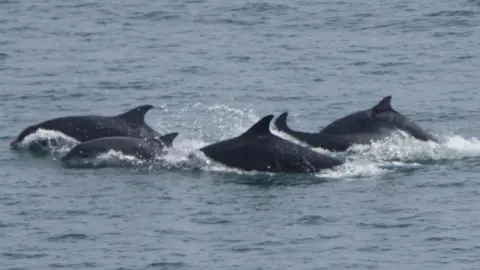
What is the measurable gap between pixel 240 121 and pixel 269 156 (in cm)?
692

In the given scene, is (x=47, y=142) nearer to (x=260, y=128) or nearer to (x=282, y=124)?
(x=282, y=124)

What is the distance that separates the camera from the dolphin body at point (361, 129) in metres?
40.6

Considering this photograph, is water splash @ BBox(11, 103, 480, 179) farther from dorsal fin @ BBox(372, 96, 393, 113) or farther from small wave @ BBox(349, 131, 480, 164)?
dorsal fin @ BBox(372, 96, 393, 113)

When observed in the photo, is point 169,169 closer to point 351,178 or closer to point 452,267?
point 351,178

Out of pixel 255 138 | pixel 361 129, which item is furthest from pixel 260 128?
pixel 361 129

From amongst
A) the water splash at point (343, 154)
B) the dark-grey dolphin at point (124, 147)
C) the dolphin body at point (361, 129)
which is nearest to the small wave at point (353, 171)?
the water splash at point (343, 154)

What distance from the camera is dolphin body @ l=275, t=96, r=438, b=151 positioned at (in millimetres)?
40625

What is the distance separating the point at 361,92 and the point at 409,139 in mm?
8428

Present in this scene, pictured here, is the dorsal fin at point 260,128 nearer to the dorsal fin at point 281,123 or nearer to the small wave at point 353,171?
the small wave at point 353,171

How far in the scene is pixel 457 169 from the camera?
127 ft

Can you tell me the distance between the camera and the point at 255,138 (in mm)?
38438

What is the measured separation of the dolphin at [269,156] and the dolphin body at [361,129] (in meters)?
2.02

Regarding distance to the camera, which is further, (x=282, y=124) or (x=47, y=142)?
(x=47, y=142)

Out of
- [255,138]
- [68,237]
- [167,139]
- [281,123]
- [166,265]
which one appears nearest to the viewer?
[166,265]
